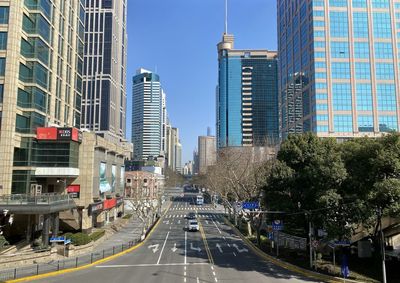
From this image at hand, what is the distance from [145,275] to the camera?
2820 centimetres

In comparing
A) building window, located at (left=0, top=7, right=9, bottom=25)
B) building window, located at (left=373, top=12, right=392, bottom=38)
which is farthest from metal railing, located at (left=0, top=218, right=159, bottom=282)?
building window, located at (left=373, top=12, right=392, bottom=38)

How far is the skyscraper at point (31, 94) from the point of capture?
39.5 metres

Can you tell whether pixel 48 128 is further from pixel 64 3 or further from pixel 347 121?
pixel 347 121

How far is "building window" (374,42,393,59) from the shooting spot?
92500mm

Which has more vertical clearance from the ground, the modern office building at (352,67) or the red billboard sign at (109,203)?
the modern office building at (352,67)

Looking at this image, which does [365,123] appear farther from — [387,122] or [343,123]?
[387,122]

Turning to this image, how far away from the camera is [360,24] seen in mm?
93938

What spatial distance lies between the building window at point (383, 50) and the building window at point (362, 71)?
12.6 ft

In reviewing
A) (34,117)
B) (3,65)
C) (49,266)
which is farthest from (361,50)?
(49,266)

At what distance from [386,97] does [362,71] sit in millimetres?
8928

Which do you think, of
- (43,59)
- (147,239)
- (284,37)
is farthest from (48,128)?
(284,37)

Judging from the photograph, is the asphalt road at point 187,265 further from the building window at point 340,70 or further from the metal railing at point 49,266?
the building window at point 340,70

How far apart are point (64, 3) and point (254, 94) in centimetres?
15290

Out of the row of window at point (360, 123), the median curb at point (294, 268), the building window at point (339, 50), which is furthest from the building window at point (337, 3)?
the median curb at point (294, 268)
